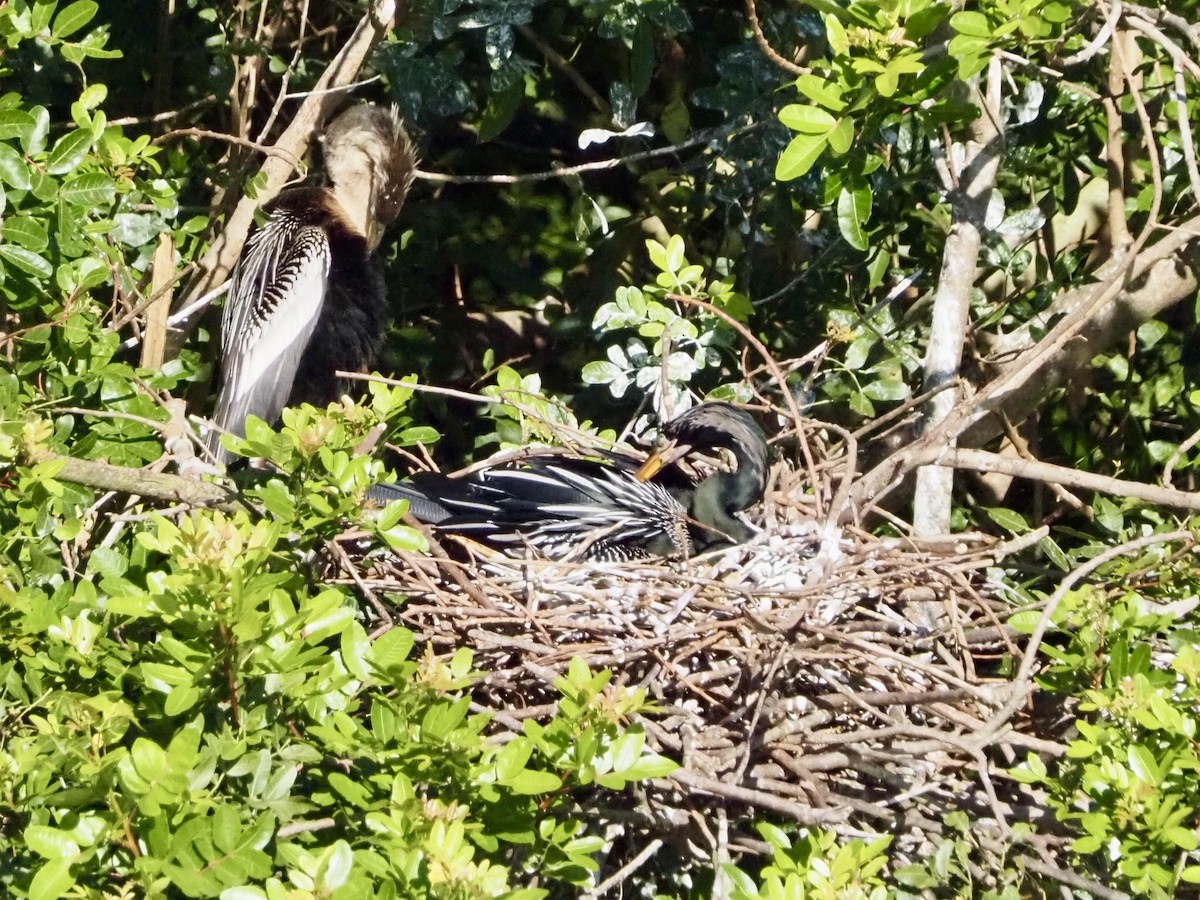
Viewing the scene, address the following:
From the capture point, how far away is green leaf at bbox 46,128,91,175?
1959mm

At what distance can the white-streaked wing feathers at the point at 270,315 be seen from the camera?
123 inches

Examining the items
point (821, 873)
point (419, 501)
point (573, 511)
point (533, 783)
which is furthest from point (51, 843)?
point (573, 511)

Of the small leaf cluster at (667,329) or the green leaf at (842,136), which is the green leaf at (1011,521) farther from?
the green leaf at (842,136)

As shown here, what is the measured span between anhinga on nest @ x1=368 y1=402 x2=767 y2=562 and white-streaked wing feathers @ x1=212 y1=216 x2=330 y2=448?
0.73m

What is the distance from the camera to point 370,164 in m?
3.29

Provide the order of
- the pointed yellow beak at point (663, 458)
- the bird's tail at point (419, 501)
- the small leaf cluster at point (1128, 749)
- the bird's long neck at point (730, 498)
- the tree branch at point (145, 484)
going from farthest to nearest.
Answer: the pointed yellow beak at point (663, 458) → the bird's long neck at point (730, 498) → the bird's tail at point (419, 501) → the tree branch at point (145, 484) → the small leaf cluster at point (1128, 749)

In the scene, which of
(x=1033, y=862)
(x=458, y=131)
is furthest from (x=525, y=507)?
(x=458, y=131)

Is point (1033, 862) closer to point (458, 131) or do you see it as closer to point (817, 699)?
point (817, 699)

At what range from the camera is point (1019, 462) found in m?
→ 2.24

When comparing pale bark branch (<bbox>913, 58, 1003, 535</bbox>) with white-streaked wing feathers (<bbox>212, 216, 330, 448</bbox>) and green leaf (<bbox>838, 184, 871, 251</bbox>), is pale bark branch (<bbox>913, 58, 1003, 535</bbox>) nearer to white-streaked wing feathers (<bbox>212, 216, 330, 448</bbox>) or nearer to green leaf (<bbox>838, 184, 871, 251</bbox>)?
green leaf (<bbox>838, 184, 871, 251</bbox>)

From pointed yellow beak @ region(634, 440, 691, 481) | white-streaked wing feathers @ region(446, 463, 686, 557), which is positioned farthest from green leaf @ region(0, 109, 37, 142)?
pointed yellow beak @ region(634, 440, 691, 481)

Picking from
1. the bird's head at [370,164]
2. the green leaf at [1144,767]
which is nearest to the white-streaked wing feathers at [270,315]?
the bird's head at [370,164]

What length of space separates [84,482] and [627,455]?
135 cm

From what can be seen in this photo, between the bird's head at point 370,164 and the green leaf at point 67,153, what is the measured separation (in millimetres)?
1315
